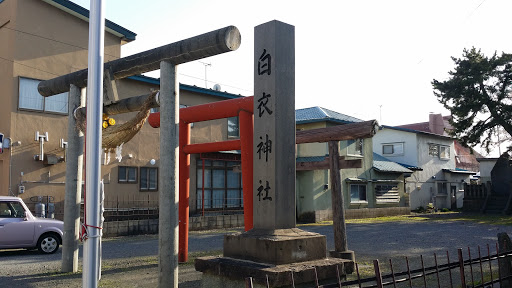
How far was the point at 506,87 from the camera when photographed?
26750 mm

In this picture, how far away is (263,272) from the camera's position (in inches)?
179

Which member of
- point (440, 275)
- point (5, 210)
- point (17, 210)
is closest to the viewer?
point (440, 275)

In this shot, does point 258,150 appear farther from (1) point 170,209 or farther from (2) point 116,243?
(2) point 116,243

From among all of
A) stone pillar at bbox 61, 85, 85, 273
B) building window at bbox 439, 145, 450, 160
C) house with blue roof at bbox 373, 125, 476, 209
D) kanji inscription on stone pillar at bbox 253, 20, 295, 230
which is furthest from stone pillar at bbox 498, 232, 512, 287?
building window at bbox 439, 145, 450, 160

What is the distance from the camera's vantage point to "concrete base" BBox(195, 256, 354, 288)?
A: 4523 millimetres

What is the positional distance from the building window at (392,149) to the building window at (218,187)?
16.9 meters

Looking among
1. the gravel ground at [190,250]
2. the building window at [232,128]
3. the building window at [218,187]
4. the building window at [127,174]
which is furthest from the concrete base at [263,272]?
the building window at [232,128]

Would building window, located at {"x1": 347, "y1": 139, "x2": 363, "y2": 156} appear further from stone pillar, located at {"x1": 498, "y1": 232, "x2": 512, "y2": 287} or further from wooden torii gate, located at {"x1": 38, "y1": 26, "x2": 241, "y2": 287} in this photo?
stone pillar, located at {"x1": 498, "y1": 232, "x2": 512, "y2": 287}

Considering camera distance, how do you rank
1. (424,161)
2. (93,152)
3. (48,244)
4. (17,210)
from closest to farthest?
(93,152) → (17,210) → (48,244) → (424,161)

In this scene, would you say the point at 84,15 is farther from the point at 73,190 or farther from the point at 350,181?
the point at 350,181

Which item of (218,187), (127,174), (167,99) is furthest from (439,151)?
(167,99)

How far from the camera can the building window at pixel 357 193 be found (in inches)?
1065

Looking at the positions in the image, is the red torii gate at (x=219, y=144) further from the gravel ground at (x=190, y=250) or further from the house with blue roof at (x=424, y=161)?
the house with blue roof at (x=424, y=161)

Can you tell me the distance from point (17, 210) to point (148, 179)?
7.86 meters
